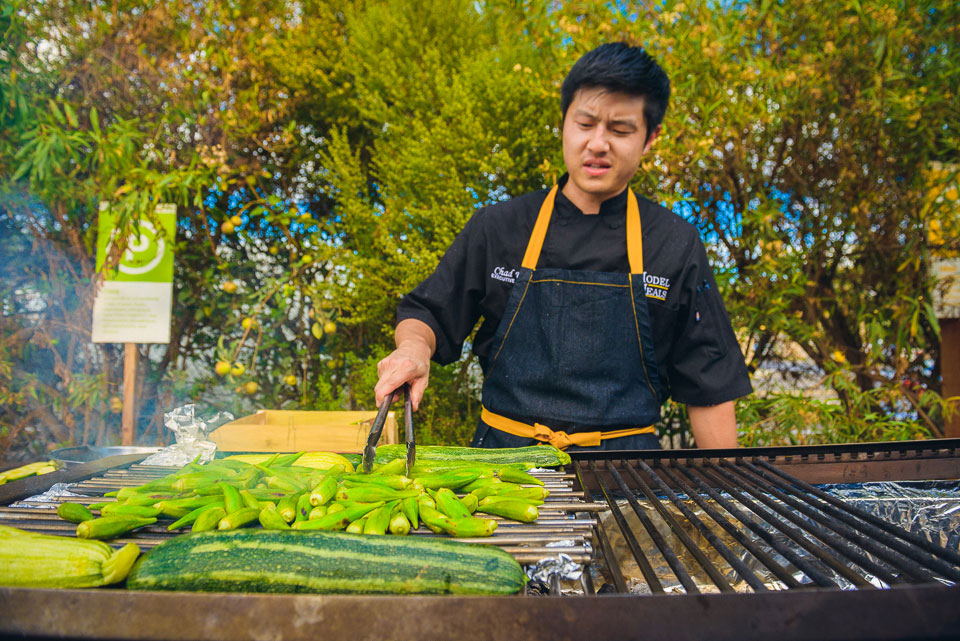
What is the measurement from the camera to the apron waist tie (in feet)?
6.93

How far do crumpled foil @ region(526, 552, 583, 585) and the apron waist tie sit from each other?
1.09 metres

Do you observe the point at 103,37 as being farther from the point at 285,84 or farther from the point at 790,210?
the point at 790,210

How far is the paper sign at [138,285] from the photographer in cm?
325

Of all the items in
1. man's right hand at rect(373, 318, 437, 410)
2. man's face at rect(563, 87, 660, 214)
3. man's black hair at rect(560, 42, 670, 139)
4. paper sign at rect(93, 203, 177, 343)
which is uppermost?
man's black hair at rect(560, 42, 670, 139)

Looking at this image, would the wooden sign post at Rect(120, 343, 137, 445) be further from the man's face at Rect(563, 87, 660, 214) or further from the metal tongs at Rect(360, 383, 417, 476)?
the man's face at Rect(563, 87, 660, 214)

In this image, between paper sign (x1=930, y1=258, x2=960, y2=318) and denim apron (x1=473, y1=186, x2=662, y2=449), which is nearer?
denim apron (x1=473, y1=186, x2=662, y2=449)

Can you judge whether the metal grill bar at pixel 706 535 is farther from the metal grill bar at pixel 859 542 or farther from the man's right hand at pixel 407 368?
the man's right hand at pixel 407 368

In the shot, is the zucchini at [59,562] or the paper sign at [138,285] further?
the paper sign at [138,285]

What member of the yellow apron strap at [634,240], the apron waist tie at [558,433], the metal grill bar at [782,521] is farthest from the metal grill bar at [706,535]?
the yellow apron strap at [634,240]

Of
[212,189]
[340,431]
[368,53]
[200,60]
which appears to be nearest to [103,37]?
[200,60]

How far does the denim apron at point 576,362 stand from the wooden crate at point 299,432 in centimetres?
70

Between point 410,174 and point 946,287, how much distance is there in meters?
3.34

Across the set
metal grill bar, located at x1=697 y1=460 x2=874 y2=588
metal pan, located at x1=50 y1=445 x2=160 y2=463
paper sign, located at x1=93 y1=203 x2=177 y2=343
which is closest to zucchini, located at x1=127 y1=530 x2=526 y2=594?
metal grill bar, located at x1=697 y1=460 x2=874 y2=588

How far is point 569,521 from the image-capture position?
1174mm
